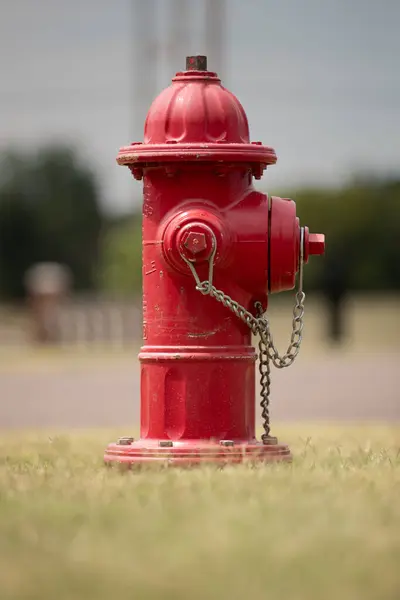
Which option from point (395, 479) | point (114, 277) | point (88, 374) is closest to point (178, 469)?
point (395, 479)

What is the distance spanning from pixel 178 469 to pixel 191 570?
1793 millimetres

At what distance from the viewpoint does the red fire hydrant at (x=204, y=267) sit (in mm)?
5695

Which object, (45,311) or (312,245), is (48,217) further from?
(312,245)

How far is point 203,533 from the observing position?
398cm

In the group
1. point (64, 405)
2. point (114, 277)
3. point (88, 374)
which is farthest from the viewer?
point (114, 277)

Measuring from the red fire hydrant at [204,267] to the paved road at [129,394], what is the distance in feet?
10.8

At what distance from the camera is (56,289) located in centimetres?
2897

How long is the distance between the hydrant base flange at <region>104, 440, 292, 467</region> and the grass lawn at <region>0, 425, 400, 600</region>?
18cm

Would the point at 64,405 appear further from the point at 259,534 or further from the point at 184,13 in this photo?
the point at 184,13

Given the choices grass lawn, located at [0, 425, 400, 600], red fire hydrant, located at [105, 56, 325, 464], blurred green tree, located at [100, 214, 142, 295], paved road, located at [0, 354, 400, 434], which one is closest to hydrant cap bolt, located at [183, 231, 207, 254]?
red fire hydrant, located at [105, 56, 325, 464]

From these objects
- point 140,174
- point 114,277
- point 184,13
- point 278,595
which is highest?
point 184,13

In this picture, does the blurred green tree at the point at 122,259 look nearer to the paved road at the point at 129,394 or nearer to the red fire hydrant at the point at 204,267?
the paved road at the point at 129,394

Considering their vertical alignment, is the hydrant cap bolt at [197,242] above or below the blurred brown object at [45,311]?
below

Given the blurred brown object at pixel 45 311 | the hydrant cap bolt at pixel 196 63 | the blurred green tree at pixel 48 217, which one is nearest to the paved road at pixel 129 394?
the hydrant cap bolt at pixel 196 63
